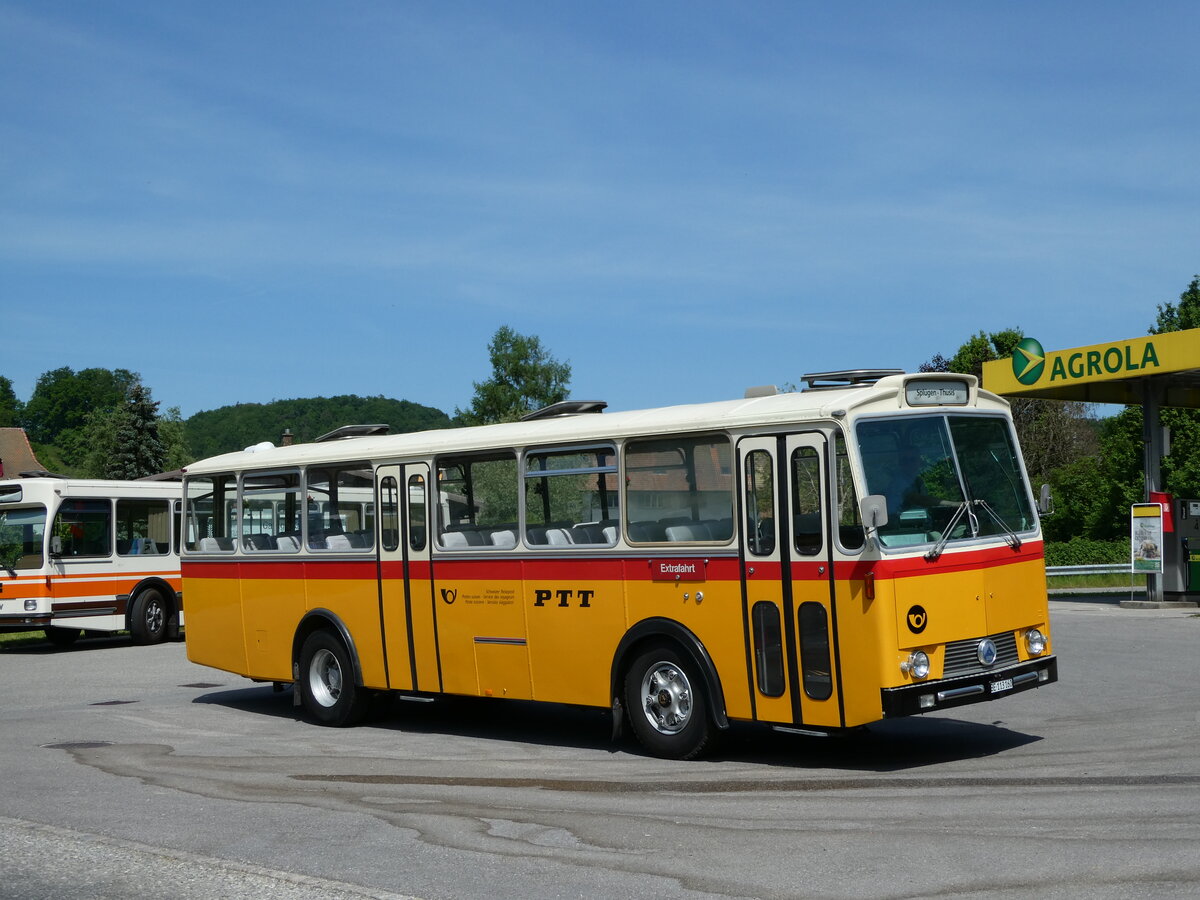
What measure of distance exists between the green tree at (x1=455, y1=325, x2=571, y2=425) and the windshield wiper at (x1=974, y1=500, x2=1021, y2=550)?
79.4m

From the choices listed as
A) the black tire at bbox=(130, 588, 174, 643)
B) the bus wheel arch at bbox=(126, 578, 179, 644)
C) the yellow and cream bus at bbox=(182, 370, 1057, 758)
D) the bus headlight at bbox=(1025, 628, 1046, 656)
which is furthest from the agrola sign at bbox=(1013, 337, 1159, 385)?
the black tire at bbox=(130, 588, 174, 643)

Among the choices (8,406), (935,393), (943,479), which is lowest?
(943,479)

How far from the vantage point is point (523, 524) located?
38.3 ft

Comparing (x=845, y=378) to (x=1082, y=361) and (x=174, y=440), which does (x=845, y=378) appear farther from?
(x=174, y=440)

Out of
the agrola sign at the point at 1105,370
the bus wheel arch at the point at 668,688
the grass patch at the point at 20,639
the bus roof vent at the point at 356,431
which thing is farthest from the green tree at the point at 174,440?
the bus wheel arch at the point at 668,688

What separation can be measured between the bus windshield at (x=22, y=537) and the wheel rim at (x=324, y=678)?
11302 mm

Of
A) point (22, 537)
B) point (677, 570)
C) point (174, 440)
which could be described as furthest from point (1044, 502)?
point (174, 440)

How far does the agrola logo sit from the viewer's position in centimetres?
2692

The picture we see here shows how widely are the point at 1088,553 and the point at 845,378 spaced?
122 feet

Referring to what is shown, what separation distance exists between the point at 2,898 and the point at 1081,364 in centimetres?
2326

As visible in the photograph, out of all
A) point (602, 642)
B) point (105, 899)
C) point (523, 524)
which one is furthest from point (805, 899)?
point (523, 524)

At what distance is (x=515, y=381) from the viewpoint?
91.6m

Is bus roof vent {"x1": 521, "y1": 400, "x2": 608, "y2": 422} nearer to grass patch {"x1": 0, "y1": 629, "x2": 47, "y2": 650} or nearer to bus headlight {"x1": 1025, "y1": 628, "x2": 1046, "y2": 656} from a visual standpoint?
bus headlight {"x1": 1025, "y1": 628, "x2": 1046, "y2": 656}

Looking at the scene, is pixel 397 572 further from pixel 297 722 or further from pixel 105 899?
pixel 105 899
